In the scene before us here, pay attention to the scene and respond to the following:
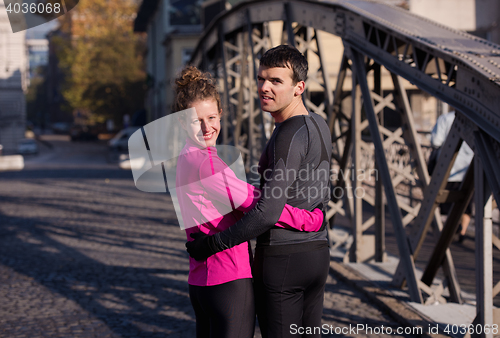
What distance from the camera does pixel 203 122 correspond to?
2.74 meters

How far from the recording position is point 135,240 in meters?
9.36

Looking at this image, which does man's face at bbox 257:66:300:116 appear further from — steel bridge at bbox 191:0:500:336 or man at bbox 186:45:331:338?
steel bridge at bbox 191:0:500:336

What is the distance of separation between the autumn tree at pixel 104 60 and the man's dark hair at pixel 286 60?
184 ft

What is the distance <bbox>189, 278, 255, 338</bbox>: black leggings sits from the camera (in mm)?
2654

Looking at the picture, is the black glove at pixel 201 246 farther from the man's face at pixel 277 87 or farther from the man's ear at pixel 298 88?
the man's ear at pixel 298 88

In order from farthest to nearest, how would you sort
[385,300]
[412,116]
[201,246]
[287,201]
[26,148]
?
[26,148] < [412,116] < [385,300] < [287,201] < [201,246]

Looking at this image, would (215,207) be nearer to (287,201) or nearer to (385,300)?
(287,201)

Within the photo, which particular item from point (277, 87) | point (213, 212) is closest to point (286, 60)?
point (277, 87)

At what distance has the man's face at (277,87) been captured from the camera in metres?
2.69

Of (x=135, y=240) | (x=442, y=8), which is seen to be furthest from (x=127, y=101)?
(x=135, y=240)

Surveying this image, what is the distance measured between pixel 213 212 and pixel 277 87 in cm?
63

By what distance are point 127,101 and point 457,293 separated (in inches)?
2174

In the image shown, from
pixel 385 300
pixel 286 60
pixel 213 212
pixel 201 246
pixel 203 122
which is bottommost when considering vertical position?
pixel 385 300

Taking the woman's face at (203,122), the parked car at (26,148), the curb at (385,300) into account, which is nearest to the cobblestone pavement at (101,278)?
the curb at (385,300)
